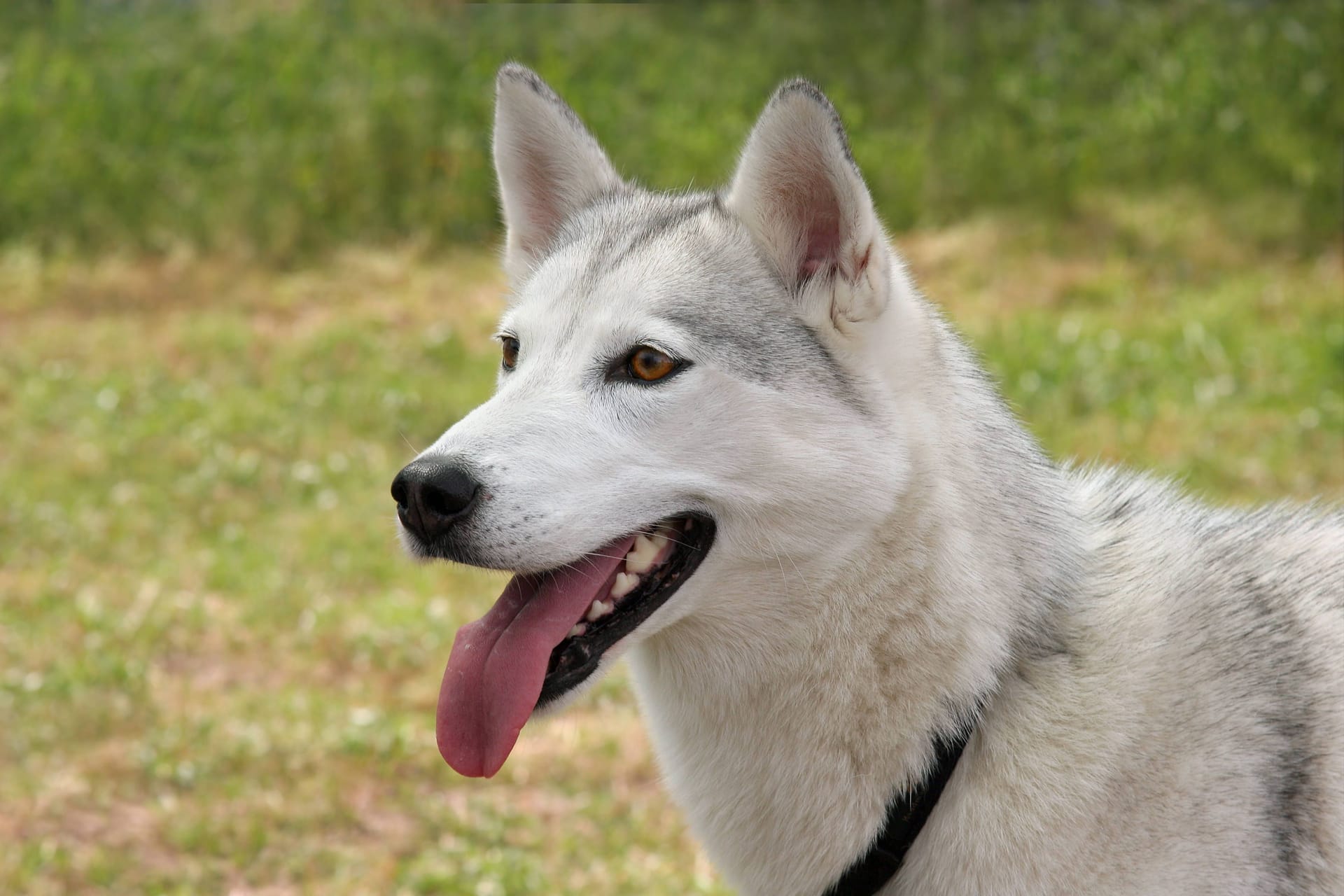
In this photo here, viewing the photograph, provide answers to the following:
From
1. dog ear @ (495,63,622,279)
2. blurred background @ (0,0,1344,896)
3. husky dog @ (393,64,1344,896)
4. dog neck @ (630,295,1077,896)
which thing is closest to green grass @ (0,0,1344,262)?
blurred background @ (0,0,1344,896)

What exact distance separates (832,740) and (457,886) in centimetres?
194

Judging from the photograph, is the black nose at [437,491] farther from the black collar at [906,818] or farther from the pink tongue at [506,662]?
the black collar at [906,818]

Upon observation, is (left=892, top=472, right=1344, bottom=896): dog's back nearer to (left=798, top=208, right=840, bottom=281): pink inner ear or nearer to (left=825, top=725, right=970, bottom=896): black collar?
(left=825, top=725, right=970, bottom=896): black collar

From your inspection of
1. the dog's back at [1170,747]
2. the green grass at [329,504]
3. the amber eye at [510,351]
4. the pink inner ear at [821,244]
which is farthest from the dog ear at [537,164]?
the dog's back at [1170,747]

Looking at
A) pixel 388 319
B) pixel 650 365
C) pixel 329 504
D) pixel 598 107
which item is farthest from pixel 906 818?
pixel 598 107

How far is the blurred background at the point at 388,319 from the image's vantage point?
14.7 ft

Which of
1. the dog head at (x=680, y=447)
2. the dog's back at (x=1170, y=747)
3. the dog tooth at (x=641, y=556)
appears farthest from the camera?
the dog tooth at (x=641, y=556)

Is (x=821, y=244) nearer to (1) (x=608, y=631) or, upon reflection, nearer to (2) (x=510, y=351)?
(2) (x=510, y=351)

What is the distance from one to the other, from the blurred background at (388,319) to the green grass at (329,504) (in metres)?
0.02

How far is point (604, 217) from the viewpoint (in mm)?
3012

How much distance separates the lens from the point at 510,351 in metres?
2.92

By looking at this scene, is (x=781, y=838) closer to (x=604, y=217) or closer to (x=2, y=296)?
(x=604, y=217)

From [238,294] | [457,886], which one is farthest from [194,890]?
[238,294]

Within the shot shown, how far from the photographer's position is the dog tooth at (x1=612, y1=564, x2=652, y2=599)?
2.48 m
